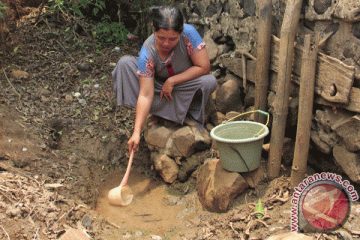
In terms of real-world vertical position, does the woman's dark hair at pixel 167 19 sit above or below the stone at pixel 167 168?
above

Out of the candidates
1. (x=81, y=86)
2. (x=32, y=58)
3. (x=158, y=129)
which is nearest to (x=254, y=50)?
(x=158, y=129)

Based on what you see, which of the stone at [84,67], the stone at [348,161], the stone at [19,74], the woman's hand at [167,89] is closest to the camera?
the stone at [348,161]

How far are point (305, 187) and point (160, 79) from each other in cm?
155

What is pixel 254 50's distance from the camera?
281 cm

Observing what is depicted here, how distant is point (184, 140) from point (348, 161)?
4.58 feet

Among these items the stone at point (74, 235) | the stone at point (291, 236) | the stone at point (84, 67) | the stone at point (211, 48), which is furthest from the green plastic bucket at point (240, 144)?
the stone at point (84, 67)

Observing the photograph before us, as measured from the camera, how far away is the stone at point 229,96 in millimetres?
3000

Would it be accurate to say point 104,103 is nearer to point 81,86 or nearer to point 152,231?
point 81,86

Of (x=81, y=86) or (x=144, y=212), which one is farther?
(x=81, y=86)

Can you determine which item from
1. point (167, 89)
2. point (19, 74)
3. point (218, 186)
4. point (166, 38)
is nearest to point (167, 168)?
point (218, 186)

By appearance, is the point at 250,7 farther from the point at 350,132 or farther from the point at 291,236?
the point at 291,236

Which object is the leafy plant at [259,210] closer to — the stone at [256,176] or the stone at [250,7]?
the stone at [256,176]

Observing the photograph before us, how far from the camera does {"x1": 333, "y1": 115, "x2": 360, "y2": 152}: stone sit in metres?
1.93

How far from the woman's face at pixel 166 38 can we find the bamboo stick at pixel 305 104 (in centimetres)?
95
